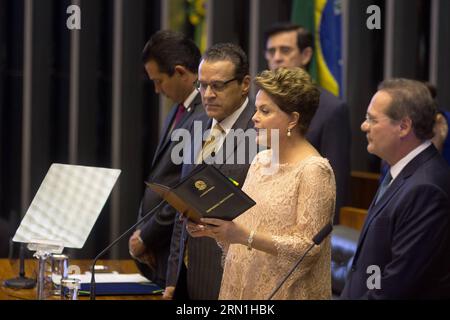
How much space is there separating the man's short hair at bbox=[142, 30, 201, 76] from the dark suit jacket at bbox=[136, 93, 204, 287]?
0.48 feet

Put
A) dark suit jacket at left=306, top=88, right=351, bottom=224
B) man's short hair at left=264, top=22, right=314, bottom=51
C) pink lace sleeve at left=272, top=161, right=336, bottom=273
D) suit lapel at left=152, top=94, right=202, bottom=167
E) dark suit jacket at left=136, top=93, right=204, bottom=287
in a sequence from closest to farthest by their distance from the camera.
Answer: pink lace sleeve at left=272, top=161, right=336, bottom=273 < dark suit jacket at left=136, top=93, right=204, bottom=287 < suit lapel at left=152, top=94, right=202, bottom=167 < dark suit jacket at left=306, top=88, right=351, bottom=224 < man's short hair at left=264, top=22, right=314, bottom=51

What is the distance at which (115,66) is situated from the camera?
568cm

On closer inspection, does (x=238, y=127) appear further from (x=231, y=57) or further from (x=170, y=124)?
(x=170, y=124)

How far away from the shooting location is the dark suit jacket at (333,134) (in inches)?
154

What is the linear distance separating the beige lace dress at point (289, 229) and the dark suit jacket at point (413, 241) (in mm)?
265

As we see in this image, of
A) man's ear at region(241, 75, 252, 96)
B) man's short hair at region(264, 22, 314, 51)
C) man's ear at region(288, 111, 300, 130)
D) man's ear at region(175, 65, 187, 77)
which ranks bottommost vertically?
man's ear at region(288, 111, 300, 130)

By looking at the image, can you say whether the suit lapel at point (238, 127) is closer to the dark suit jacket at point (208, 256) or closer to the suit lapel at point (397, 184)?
the dark suit jacket at point (208, 256)

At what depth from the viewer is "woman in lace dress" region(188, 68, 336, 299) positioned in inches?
96.3

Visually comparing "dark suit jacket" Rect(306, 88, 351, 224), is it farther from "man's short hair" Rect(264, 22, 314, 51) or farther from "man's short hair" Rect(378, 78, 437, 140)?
"man's short hair" Rect(378, 78, 437, 140)

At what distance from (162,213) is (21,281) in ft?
1.93

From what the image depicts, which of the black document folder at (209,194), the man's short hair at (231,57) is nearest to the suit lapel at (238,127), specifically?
the man's short hair at (231,57)

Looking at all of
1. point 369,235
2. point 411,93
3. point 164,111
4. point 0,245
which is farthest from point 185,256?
point 164,111

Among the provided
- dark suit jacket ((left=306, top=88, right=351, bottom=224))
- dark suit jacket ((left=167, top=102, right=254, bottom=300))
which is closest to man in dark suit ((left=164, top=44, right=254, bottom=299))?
dark suit jacket ((left=167, top=102, right=254, bottom=300))

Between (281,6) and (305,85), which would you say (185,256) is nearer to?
(305,85)
